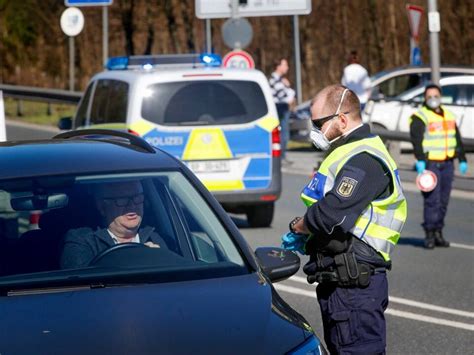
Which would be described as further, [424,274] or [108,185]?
[424,274]

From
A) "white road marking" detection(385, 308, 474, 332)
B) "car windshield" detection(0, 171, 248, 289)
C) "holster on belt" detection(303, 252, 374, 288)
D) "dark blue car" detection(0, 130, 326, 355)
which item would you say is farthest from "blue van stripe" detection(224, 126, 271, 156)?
"holster on belt" detection(303, 252, 374, 288)

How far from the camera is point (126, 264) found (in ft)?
18.4

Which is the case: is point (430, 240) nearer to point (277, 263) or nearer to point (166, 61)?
point (166, 61)

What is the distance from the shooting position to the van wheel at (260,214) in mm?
15320

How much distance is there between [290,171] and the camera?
2262 cm

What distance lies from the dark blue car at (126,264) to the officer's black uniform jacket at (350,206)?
0.67ft

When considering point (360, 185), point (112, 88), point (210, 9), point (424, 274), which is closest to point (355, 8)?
point (210, 9)

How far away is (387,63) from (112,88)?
2302 centimetres

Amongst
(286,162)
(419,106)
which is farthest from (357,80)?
(286,162)

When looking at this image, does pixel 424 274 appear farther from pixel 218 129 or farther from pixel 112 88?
pixel 112 88

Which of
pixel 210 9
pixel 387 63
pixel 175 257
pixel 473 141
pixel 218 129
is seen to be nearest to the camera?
pixel 175 257

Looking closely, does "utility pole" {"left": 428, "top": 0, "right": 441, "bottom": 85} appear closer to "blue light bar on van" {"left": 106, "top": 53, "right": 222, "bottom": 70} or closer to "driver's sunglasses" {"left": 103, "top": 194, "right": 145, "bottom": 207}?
"blue light bar on van" {"left": 106, "top": 53, "right": 222, "bottom": 70}

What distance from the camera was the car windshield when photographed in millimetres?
5516

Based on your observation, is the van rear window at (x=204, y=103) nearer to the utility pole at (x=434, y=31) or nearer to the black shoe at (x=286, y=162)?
the utility pole at (x=434, y=31)
